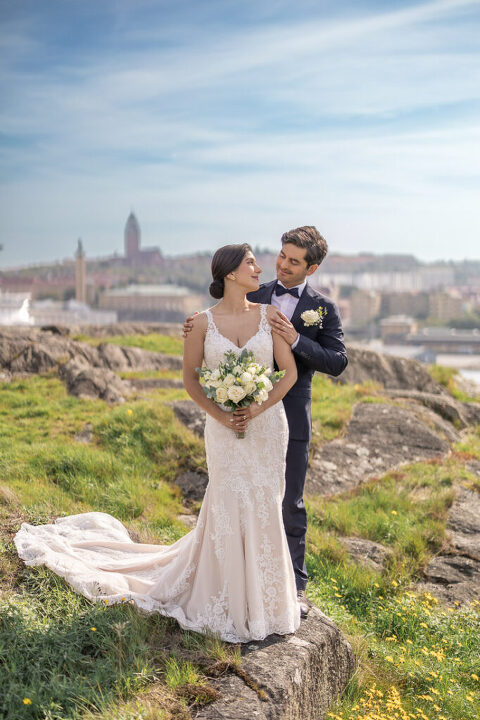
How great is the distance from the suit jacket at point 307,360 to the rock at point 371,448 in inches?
130

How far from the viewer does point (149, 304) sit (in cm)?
11838

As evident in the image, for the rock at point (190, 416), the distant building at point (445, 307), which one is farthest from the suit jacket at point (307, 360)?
the distant building at point (445, 307)

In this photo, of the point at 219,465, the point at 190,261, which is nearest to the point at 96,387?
the point at 219,465

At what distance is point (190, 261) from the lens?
6481 inches

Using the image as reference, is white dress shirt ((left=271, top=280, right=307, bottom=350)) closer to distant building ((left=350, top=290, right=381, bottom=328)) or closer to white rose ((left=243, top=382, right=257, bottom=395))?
white rose ((left=243, top=382, right=257, bottom=395))

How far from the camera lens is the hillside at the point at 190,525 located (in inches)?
135

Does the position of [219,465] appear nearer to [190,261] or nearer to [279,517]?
[279,517]

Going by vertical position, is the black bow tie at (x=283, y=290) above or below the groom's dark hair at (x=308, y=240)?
below

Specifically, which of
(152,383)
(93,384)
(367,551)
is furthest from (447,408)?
→ (93,384)

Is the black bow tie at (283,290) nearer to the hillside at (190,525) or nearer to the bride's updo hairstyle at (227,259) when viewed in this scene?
the bride's updo hairstyle at (227,259)

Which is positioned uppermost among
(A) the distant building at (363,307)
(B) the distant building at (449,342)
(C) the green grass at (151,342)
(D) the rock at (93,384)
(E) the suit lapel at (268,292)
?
(E) the suit lapel at (268,292)

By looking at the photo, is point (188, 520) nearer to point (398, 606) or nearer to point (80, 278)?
point (398, 606)

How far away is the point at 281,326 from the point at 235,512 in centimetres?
114

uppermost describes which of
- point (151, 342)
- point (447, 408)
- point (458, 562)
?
point (151, 342)
